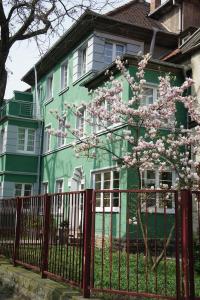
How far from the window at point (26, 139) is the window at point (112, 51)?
797 centimetres

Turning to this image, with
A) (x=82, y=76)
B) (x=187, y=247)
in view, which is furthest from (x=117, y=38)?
(x=187, y=247)

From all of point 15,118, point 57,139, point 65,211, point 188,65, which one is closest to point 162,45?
point 188,65

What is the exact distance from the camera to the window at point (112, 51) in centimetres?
2122

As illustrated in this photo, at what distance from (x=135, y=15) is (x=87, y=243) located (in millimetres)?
20088

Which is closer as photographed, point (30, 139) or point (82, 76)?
point (82, 76)

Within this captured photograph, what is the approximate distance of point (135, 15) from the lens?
2444cm

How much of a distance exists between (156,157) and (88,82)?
7.86 metres

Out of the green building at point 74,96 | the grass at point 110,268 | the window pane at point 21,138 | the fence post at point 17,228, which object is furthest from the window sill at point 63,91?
the grass at point 110,268

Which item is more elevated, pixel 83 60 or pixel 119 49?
pixel 119 49

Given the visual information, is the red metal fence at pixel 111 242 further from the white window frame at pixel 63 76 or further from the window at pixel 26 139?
the window at pixel 26 139

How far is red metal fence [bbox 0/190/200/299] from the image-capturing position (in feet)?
18.4

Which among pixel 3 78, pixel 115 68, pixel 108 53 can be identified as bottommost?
pixel 3 78

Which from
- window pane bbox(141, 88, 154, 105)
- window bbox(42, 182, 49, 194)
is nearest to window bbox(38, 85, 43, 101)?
window bbox(42, 182, 49, 194)

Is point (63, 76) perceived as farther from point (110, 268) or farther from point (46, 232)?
point (110, 268)
